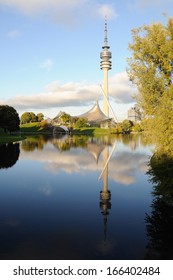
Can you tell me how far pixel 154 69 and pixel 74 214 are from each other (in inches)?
519

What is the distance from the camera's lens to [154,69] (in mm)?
22562

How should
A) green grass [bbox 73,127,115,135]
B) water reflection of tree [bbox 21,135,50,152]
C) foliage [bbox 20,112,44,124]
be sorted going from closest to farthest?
water reflection of tree [bbox 21,135,50,152], green grass [bbox 73,127,115,135], foliage [bbox 20,112,44,124]

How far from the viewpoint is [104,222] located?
50.4 ft

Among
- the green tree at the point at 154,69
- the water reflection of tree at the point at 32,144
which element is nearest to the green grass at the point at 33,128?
the water reflection of tree at the point at 32,144

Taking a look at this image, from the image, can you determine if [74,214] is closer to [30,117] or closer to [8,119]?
[8,119]

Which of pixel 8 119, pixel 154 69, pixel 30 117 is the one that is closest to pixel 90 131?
pixel 30 117

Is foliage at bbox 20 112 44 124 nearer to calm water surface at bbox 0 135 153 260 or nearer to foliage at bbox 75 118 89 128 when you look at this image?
foliage at bbox 75 118 89 128

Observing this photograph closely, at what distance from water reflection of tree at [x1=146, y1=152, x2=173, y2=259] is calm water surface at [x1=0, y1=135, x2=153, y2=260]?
430 mm

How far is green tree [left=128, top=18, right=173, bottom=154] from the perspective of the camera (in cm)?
2094

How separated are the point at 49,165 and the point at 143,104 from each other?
57.3ft

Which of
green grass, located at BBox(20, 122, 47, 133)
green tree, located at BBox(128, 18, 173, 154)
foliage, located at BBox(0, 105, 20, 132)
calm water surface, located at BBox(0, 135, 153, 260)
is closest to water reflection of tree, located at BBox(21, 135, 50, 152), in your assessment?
foliage, located at BBox(0, 105, 20, 132)

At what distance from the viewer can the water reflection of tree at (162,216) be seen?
11992 millimetres

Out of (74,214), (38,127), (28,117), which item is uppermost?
(28,117)

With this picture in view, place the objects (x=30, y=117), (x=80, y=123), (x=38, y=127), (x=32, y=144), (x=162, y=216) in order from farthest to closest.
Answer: (x=30, y=117) < (x=38, y=127) < (x=80, y=123) < (x=32, y=144) < (x=162, y=216)
